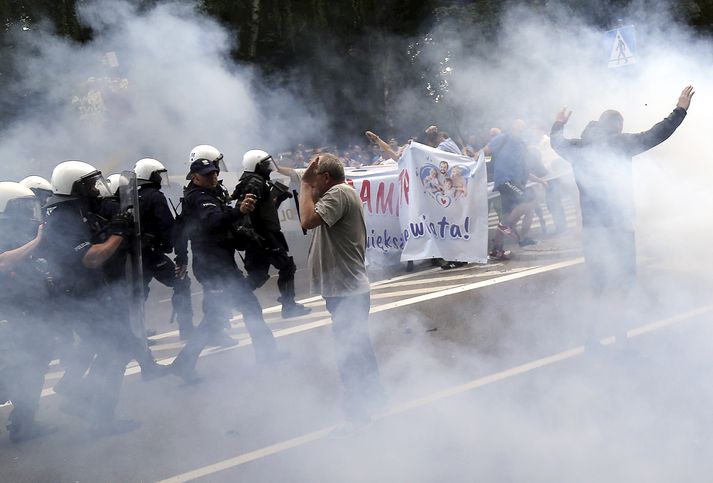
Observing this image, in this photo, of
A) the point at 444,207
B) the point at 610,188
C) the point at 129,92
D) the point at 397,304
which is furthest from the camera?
the point at 129,92

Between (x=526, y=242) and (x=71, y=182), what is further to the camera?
(x=526, y=242)

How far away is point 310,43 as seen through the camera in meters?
14.7

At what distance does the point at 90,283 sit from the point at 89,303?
0.13m

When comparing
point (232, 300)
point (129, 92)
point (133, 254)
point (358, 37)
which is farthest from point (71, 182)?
point (358, 37)

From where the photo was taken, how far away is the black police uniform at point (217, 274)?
18.4ft

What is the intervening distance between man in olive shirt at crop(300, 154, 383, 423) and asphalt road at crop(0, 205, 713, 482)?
199mm

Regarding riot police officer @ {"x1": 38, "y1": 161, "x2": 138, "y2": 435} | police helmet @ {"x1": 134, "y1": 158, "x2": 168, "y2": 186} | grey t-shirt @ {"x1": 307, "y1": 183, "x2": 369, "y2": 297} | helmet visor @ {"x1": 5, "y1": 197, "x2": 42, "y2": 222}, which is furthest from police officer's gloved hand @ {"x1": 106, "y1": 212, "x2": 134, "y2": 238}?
police helmet @ {"x1": 134, "y1": 158, "x2": 168, "y2": 186}

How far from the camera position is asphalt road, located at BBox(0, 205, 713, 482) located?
363 cm

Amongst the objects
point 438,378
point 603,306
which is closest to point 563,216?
point 603,306

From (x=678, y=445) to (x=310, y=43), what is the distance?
40.3 ft

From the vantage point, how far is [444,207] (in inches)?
342

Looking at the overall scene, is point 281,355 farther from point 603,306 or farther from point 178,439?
point 603,306

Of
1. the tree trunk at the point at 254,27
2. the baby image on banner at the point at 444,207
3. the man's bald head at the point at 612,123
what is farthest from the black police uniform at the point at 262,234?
the tree trunk at the point at 254,27

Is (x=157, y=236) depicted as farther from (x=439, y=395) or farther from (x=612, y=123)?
(x=612, y=123)
